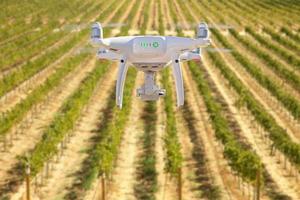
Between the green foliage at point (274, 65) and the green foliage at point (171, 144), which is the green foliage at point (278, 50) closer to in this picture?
the green foliage at point (274, 65)

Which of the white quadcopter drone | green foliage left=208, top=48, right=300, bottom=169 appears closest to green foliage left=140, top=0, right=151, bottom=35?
green foliage left=208, top=48, right=300, bottom=169

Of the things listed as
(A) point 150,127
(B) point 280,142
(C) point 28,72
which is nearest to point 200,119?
(A) point 150,127

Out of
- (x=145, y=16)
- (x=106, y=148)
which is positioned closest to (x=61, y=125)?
(x=106, y=148)

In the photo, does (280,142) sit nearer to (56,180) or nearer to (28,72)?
(56,180)

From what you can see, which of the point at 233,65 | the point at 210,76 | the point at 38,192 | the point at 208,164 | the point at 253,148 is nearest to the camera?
the point at 38,192

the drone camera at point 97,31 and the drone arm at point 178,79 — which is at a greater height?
the drone camera at point 97,31

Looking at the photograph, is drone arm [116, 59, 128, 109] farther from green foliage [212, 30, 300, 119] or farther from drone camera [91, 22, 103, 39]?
green foliage [212, 30, 300, 119]

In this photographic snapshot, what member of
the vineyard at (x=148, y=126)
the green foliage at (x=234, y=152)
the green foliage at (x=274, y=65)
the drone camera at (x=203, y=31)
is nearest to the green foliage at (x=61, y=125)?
the vineyard at (x=148, y=126)
